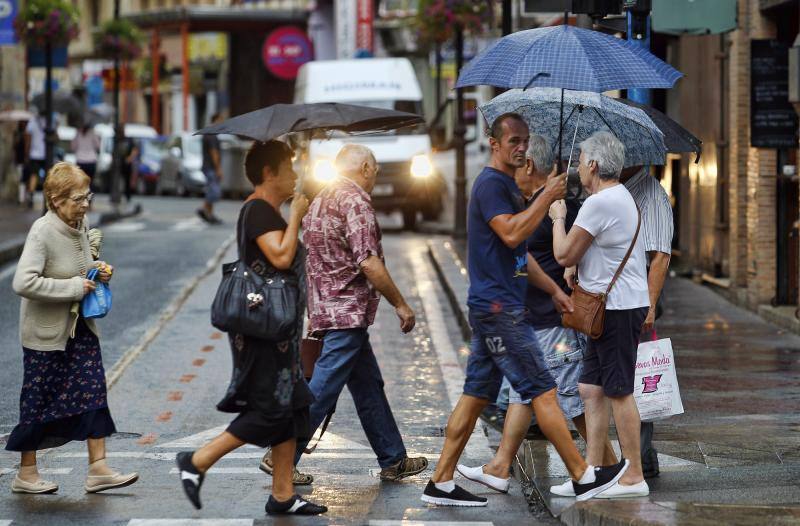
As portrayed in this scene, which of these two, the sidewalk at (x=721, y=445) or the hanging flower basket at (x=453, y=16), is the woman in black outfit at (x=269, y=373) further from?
the hanging flower basket at (x=453, y=16)

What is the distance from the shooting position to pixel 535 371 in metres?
7.93

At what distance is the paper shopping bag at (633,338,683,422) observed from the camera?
824cm

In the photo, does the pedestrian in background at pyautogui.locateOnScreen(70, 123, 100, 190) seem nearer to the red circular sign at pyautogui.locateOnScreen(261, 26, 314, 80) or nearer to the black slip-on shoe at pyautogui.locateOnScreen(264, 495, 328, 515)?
the red circular sign at pyautogui.locateOnScreen(261, 26, 314, 80)

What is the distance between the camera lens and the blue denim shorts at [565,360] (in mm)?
9039

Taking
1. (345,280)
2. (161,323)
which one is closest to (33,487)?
(345,280)

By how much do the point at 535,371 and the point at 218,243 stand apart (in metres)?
16.0

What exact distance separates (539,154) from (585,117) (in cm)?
85

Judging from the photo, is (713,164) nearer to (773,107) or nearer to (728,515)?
(773,107)

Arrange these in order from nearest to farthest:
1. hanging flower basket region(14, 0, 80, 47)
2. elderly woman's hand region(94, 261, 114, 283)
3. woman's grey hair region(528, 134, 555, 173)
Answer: woman's grey hair region(528, 134, 555, 173), elderly woman's hand region(94, 261, 114, 283), hanging flower basket region(14, 0, 80, 47)

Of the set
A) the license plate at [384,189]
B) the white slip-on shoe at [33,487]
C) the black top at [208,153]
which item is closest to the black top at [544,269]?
the white slip-on shoe at [33,487]

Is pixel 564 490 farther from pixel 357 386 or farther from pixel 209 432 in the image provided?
pixel 209 432

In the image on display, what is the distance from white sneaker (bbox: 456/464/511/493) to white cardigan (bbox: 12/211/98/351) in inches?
81.7

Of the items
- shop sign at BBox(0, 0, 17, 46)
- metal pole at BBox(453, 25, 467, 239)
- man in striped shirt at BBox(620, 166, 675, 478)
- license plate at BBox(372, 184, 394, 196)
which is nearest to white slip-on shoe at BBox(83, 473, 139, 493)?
man in striped shirt at BBox(620, 166, 675, 478)

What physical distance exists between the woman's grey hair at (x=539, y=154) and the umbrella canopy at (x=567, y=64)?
1.17 feet
